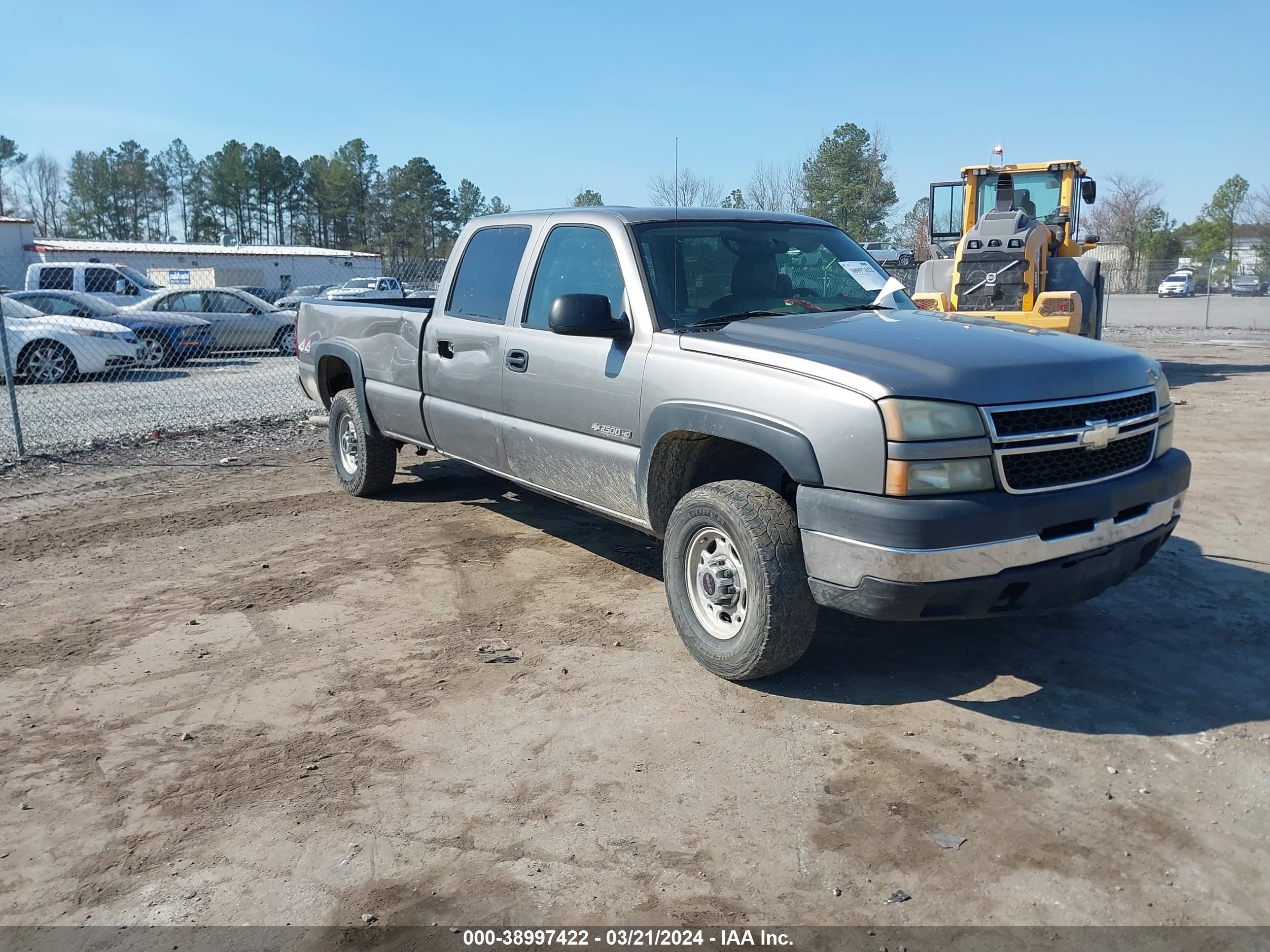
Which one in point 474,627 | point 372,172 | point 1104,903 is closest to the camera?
point 1104,903

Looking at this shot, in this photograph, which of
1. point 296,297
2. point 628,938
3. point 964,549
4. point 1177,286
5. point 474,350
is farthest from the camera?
point 1177,286

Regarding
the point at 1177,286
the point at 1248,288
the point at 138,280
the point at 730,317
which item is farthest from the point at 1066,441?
the point at 1248,288

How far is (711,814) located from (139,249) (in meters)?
51.8

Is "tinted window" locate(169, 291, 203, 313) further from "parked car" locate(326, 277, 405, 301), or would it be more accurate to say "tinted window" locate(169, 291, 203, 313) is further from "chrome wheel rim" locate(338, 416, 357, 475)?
"chrome wheel rim" locate(338, 416, 357, 475)

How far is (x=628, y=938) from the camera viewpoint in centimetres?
265

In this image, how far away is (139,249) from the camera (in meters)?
47.3

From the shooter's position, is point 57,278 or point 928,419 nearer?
point 928,419

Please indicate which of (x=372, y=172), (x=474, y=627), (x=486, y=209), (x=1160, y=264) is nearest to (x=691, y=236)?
(x=474, y=627)

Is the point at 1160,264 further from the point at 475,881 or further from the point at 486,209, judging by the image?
the point at 475,881

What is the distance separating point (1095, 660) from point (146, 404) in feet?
40.7

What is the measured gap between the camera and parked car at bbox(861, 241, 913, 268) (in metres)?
8.83

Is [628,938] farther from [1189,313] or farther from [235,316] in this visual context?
[1189,313]

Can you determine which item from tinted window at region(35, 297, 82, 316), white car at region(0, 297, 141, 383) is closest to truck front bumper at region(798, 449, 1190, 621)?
white car at region(0, 297, 141, 383)

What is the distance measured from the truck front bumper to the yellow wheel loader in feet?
27.3
